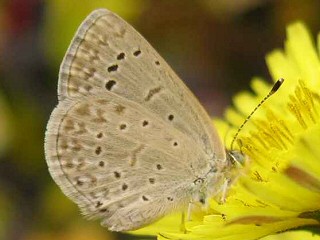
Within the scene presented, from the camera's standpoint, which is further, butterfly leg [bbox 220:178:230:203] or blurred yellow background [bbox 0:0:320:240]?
blurred yellow background [bbox 0:0:320:240]

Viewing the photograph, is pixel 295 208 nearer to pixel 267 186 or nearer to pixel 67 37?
pixel 267 186

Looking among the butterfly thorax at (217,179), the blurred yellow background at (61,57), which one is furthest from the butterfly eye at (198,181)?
the blurred yellow background at (61,57)

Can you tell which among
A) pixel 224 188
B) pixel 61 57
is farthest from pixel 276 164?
pixel 61 57

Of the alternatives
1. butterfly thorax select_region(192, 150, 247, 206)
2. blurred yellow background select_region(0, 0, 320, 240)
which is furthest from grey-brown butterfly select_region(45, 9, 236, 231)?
blurred yellow background select_region(0, 0, 320, 240)

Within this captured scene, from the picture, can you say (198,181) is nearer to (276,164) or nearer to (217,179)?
(217,179)

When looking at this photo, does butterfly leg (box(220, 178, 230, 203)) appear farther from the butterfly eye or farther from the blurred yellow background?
the blurred yellow background
